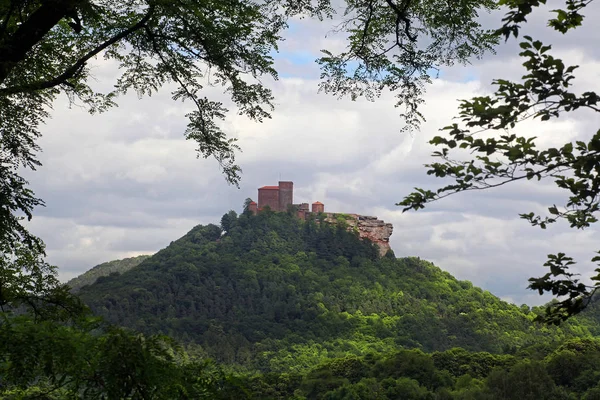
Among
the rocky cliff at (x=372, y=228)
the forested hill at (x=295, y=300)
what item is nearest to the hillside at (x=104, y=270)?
the forested hill at (x=295, y=300)

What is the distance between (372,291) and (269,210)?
21.7 metres

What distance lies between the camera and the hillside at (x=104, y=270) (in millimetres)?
103975

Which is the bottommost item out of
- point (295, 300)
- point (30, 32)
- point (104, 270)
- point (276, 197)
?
point (30, 32)

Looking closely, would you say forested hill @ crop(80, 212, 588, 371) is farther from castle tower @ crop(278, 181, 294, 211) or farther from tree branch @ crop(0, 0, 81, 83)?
tree branch @ crop(0, 0, 81, 83)

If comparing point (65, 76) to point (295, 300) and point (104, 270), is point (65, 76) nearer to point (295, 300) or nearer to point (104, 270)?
point (295, 300)

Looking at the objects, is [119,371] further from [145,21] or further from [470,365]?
[470,365]

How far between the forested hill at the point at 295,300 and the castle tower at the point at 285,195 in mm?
1537

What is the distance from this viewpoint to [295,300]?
89.1 metres

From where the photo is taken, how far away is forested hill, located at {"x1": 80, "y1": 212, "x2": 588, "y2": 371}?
7531 centimetres

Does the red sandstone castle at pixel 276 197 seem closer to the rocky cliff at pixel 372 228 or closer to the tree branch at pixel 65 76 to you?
the rocky cliff at pixel 372 228

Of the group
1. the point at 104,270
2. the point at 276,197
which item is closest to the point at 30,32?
the point at 276,197

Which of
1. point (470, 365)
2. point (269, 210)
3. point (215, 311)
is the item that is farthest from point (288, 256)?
point (470, 365)

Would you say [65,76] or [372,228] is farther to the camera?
[372,228]

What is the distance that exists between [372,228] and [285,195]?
42.3 ft
